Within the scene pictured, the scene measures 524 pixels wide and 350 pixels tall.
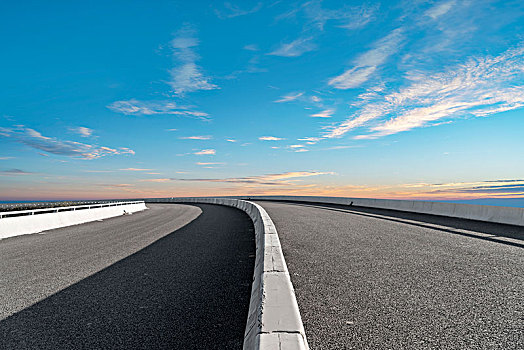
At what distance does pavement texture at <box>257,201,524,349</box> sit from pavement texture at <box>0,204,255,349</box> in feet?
3.42

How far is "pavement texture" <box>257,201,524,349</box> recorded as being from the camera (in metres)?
3.77

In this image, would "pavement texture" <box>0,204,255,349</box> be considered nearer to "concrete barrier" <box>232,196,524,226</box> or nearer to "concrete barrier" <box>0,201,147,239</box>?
"concrete barrier" <box>0,201,147,239</box>

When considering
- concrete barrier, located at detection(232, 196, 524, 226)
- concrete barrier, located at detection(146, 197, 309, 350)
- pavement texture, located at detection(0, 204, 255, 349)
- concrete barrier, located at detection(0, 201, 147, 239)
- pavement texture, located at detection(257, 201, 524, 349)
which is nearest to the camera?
concrete barrier, located at detection(146, 197, 309, 350)

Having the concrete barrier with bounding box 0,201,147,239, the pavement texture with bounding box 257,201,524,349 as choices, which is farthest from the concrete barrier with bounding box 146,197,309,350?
the concrete barrier with bounding box 0,201,147,239

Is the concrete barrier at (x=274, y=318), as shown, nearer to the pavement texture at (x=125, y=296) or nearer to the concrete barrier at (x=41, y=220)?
the pavement texture at (x=125, y=296)

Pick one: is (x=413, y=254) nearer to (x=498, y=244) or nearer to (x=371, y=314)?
(x=498, y=244)

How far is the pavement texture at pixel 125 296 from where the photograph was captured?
3992mm

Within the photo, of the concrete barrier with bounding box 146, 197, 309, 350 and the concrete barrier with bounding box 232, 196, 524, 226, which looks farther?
the concrete barrier with bounding box 232, 196, 524, 226

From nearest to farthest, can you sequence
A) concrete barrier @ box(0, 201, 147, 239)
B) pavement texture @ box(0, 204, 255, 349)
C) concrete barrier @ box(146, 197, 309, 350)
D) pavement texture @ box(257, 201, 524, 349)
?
concrete barrier @ box(146, 197, 309, 350) → pavement texture @ box(257, 201, 524, 349) → pavement texture @ box(0, 204, 255, 349) → concrete barrier @ box(0, 201, 147, 239)

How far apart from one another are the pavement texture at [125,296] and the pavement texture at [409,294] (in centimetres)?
104

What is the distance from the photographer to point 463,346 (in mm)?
3561

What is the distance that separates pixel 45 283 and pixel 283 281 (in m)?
4.35

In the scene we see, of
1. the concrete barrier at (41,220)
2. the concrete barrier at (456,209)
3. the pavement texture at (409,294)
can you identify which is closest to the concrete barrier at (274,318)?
the pavement texture at (409,294)

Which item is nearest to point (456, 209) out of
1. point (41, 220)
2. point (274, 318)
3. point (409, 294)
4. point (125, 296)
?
point (409, 294)
